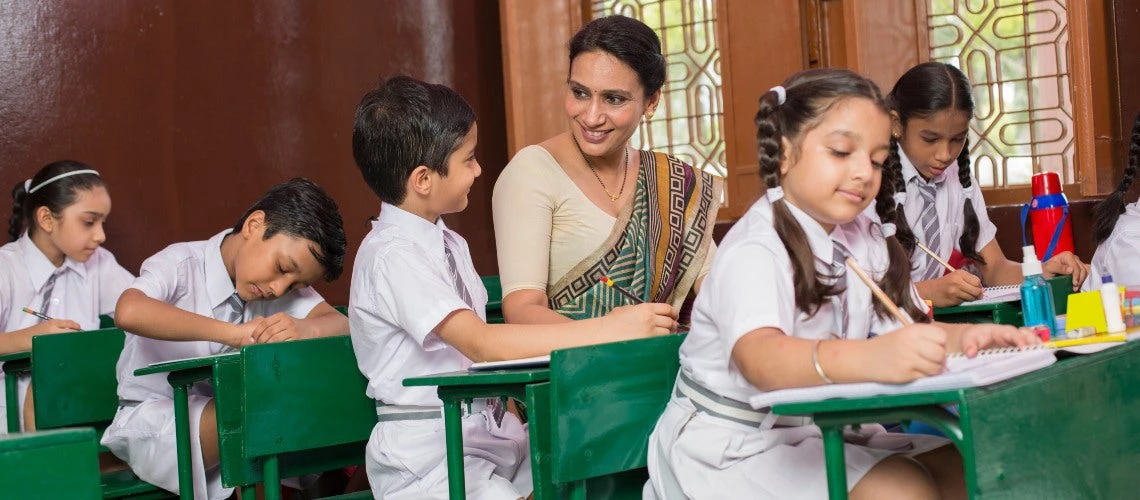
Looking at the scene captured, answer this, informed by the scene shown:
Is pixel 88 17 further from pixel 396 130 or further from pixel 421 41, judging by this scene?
pixel 396 130

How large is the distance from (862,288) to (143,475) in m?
1.81

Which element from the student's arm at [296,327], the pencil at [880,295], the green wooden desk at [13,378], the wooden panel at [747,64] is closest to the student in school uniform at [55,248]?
the green wooden desk at [13,378]

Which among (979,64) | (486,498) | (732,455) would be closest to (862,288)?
(732,455)

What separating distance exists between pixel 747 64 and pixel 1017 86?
3.06 feet

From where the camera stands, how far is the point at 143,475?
2828mm

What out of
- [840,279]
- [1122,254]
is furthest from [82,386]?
[1122,254]

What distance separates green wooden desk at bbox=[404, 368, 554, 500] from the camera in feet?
5.85

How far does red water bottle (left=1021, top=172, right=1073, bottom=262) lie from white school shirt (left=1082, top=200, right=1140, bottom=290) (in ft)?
0.28

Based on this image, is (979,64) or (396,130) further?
(979,64)

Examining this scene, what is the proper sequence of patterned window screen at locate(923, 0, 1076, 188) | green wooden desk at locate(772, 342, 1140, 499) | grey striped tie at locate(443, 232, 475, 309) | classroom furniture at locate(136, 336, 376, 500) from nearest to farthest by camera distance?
green wooden desk at locate(772, 342, 1140, 499)
classroom furniture at locate(136, 336, 376, 500)
grey striped tie at locate(443, 232, 475, 309)
patterned window screen at locate(923, 0, 1076, 188)

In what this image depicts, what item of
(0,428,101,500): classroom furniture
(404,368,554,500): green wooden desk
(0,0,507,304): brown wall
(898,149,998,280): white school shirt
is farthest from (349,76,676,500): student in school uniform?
(0,0,507,304): brown wall

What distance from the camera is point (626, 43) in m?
2.61

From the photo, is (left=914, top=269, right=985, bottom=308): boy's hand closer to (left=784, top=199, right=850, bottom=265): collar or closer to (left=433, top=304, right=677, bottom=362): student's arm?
(left=433, top=304, right=677, bottom=362): student's arm

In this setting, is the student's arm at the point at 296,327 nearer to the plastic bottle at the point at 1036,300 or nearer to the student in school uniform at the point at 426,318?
the student in school uniform at the point at 426,318
